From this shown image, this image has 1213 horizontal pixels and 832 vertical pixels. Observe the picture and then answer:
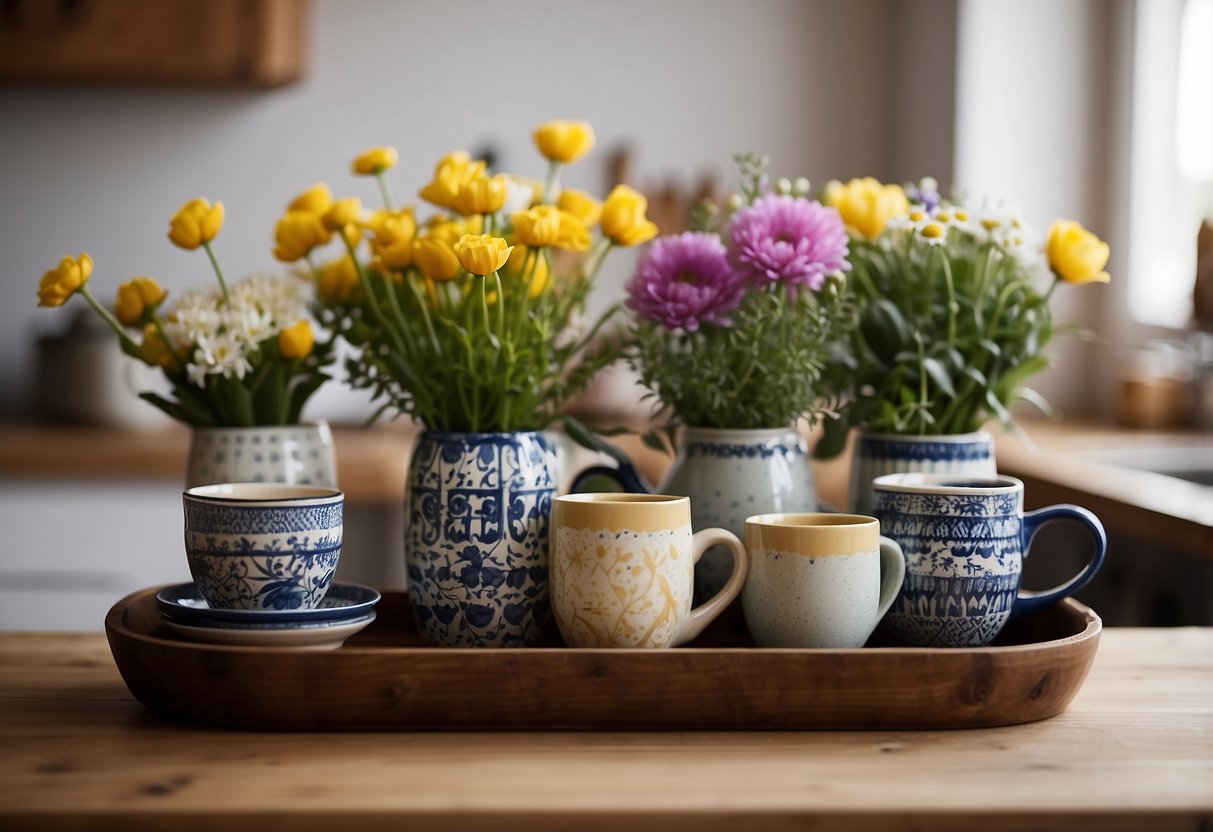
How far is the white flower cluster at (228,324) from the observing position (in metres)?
1.00

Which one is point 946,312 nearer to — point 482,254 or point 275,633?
point 482,254

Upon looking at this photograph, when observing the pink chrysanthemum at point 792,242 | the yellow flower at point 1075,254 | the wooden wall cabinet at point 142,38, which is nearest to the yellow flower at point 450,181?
the pink chrysanthemum at point 792,242

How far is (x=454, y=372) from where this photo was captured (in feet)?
3.10

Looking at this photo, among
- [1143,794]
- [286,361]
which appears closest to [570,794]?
[1143,794]

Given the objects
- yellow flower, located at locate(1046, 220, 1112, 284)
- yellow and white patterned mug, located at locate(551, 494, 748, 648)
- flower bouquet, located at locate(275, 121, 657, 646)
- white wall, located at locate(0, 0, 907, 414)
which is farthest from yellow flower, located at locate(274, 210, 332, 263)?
white wall, located at locate(0, 0, 907, 414)

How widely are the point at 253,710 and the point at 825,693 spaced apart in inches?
14.1

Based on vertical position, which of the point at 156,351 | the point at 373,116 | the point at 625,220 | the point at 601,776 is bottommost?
the point at 601,776

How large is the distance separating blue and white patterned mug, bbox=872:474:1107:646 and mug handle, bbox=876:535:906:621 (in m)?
0.01

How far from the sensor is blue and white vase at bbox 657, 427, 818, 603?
3.23 feet

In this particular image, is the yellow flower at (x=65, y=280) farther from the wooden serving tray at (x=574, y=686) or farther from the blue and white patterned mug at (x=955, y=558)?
the blue and white patterned mug at (x=955, y=558)

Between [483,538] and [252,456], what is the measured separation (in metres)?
0.26

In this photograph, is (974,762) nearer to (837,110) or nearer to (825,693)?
(825,693)

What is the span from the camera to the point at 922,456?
1.03 m

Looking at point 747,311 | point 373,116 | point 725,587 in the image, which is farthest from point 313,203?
point 373,116
